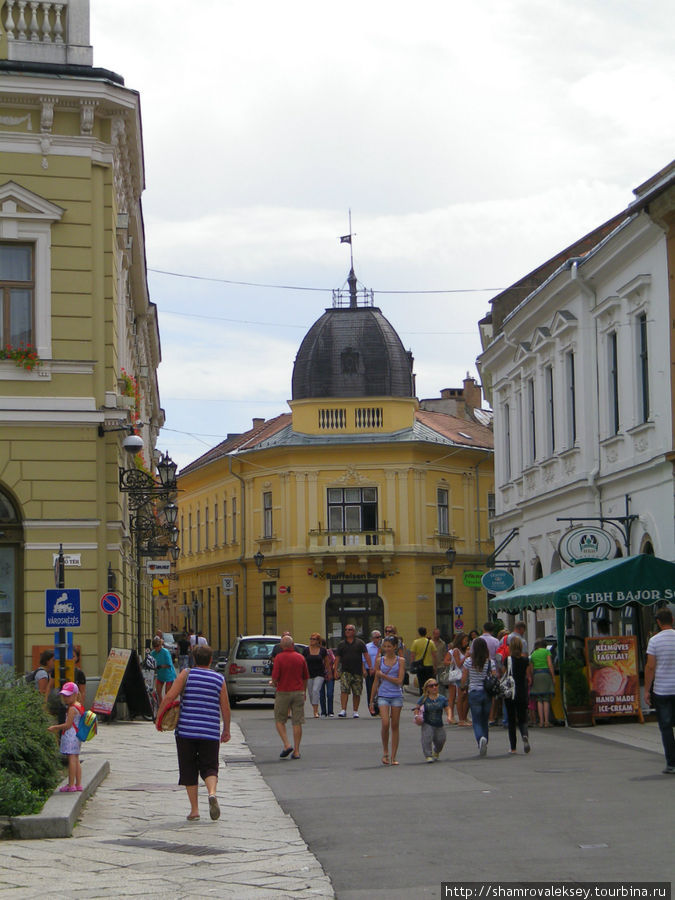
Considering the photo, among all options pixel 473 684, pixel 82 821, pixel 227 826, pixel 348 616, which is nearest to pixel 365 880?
pixel 227 826

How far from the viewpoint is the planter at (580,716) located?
2333 cm

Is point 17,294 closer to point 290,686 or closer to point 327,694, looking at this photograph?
point 290,686

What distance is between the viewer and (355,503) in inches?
2462

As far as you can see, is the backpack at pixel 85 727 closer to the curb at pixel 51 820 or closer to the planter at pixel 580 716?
the curb at pixel 51 820

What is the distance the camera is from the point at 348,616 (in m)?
60.8

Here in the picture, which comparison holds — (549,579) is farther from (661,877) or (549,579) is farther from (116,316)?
(661,877)

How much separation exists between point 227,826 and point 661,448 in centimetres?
1602

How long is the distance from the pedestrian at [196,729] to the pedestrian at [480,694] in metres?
6.84

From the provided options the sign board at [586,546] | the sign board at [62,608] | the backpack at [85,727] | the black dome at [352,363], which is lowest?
the backpack at [85,727]

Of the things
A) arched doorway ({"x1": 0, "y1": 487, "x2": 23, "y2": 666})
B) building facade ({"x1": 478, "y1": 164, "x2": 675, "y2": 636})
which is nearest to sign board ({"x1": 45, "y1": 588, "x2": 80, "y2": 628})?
arched doorway ({"x1": 0, "y1": 487, "x2": 23, "y2": 666})

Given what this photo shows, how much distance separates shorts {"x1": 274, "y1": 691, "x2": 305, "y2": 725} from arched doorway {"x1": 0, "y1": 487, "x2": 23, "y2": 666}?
6148mm

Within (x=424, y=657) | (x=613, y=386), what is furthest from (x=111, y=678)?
(x=613, y=386)

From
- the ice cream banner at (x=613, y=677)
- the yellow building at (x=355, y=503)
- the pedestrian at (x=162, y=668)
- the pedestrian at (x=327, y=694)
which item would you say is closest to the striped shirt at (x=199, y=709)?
the ice cream banner at (x=613, y=677)

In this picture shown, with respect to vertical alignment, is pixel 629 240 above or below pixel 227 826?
above
